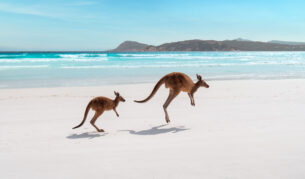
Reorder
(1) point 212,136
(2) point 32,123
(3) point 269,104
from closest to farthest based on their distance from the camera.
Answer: (1) point 212,136
(2) point 32,123
(3) point 269,104

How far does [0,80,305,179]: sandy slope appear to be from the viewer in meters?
2.61

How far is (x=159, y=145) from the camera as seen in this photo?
3.42 m

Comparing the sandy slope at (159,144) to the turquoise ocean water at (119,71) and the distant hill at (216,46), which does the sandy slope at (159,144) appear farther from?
the distant hill at (216,46)

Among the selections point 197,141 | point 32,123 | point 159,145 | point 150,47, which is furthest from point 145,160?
point 150,47

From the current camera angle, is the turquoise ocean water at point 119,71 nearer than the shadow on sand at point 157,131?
No

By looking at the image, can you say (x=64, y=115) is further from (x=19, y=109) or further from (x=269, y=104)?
(x=269, y=104)

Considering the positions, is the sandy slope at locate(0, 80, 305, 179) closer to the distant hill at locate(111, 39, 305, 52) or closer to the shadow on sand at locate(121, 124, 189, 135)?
the shadow on sand at locate(121, 124, 189, 135)

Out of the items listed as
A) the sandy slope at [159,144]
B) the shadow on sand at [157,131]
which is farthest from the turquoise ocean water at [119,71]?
the shadow on sand at [157,131]

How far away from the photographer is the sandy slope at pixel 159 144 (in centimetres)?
261

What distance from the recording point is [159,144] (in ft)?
11.4

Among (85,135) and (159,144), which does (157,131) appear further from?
(85,135)

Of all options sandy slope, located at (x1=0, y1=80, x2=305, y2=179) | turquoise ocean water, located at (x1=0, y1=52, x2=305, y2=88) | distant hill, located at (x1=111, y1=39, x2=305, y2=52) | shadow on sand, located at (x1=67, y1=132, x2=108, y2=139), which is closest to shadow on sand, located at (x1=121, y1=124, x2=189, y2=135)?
sandy slope, located at (x1=0, y1=80, x2=305, y2=179)

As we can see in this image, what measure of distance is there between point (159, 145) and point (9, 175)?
A: 5.64ft

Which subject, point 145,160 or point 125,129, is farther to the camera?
point 125,129
